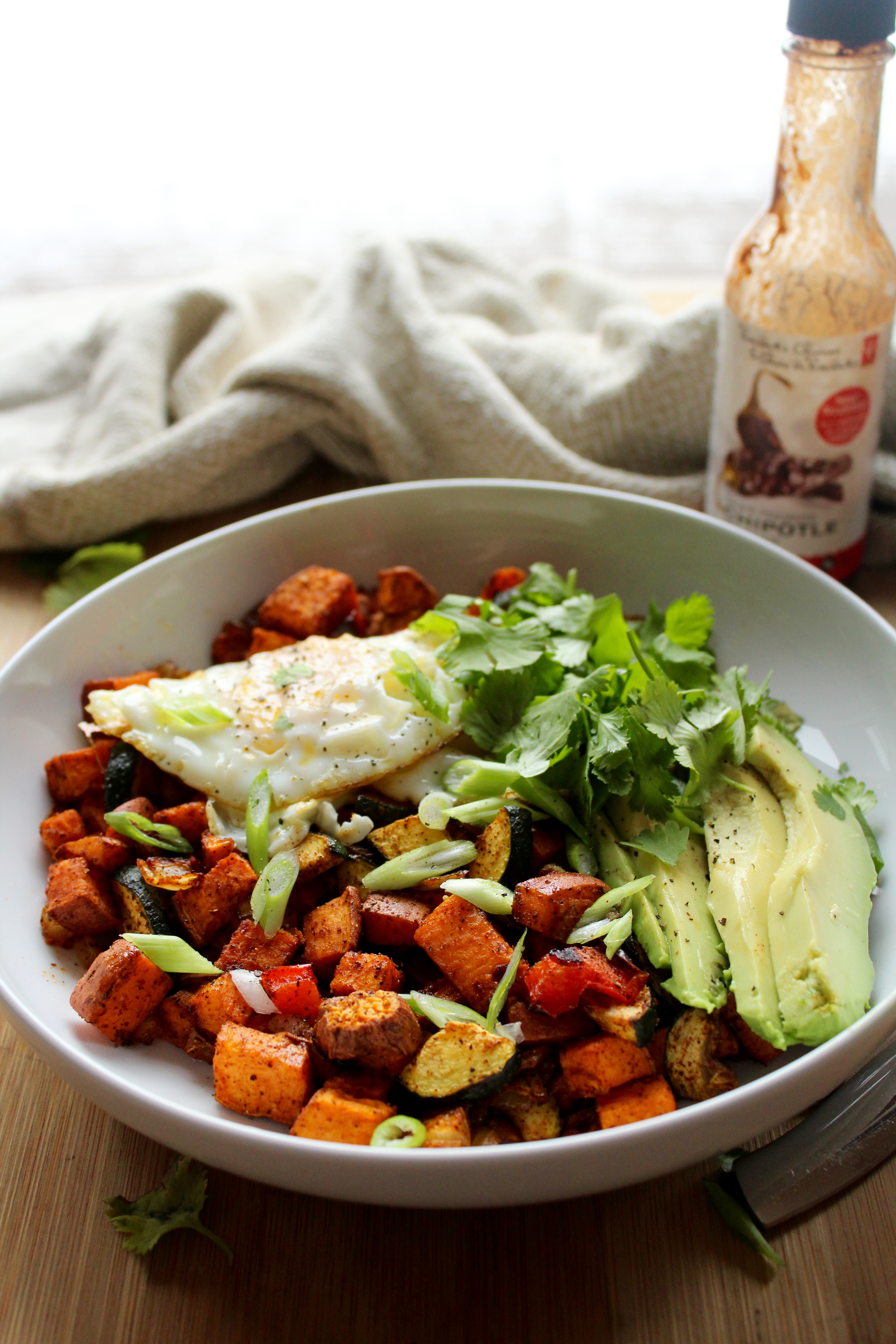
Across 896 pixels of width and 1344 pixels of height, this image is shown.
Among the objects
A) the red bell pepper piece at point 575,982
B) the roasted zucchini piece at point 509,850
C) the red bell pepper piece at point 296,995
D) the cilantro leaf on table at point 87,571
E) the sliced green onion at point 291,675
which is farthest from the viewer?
the cilantro leaf on table at point 87,571

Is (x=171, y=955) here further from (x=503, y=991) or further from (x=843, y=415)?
(x=843, y=415)

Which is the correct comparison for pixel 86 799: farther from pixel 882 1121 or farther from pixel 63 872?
pixel 882 1121

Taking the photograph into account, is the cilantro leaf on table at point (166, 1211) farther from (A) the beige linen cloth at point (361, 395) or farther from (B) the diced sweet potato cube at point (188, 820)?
(A) the beige linen cloth at point (361, 395)

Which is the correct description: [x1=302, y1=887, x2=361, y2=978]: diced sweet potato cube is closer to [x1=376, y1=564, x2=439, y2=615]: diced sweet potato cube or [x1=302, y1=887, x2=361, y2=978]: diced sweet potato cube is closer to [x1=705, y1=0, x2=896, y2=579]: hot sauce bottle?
[x1=376, y1=564, x2=439, y2=615]: diced sweet potato cube

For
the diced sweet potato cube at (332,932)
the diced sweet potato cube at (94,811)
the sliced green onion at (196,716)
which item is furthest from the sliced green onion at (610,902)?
the diced sweet potato cube at (94,811)

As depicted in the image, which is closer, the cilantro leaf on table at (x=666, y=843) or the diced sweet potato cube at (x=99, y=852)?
the cilantro leaf on table at (x=666, y=843)

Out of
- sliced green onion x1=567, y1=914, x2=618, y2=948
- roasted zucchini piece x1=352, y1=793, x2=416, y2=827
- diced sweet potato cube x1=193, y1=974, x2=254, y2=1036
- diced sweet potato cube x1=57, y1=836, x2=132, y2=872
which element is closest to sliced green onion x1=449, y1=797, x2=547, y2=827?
roasted zucchini piece x1=352, y1=793, x2=416, y2=827

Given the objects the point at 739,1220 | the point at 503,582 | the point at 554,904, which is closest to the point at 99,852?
the point at 554,904
